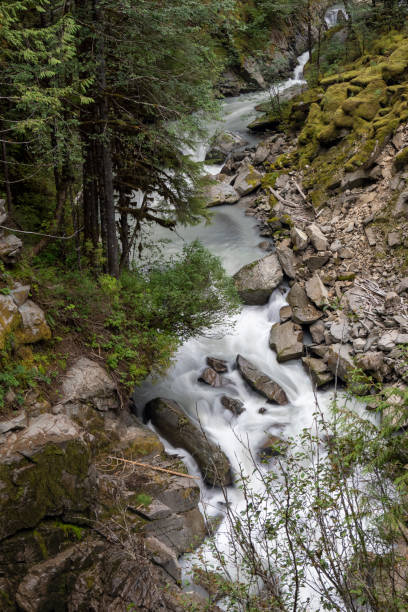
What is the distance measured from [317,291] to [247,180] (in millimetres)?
8262

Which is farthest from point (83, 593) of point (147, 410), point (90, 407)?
point (147, 410)

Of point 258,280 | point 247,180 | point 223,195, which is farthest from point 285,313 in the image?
point 247,180

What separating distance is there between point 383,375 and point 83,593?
6867 mm

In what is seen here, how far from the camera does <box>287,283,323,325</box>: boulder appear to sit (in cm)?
1070

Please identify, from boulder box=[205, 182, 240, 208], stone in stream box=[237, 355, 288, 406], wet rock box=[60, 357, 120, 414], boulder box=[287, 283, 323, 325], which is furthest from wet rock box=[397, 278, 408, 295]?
boulder box=[205, 182, 240, 208]

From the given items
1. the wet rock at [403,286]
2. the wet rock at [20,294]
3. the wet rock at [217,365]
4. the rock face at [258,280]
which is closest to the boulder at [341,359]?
the wet rock at [403,286]

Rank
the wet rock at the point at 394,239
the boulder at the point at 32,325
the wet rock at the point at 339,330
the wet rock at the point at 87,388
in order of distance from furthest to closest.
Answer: the wet rock at the point at 394,239
the wet rock at the point at 339,330
the wet rock at the point at 87,388
the boulder at the point at 32,325

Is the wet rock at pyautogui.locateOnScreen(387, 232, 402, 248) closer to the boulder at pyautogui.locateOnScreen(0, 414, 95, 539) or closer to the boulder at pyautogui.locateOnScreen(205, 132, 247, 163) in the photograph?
the boulder at pyautogui.locateOnScreen(0, 414, 95, 539)

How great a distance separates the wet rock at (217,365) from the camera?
1012 centimetres

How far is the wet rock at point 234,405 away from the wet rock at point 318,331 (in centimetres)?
264

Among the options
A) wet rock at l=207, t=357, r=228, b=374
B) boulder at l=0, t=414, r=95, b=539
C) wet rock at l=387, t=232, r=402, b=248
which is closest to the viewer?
boulder at l=0, t=414, r=95, b=539

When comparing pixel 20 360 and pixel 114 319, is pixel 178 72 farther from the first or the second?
pixel 20 360

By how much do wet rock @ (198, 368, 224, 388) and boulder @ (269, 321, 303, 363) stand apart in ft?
5.54

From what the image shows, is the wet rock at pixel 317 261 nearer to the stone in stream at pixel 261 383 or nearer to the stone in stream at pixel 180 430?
the stone in stream at pixel 261 383
